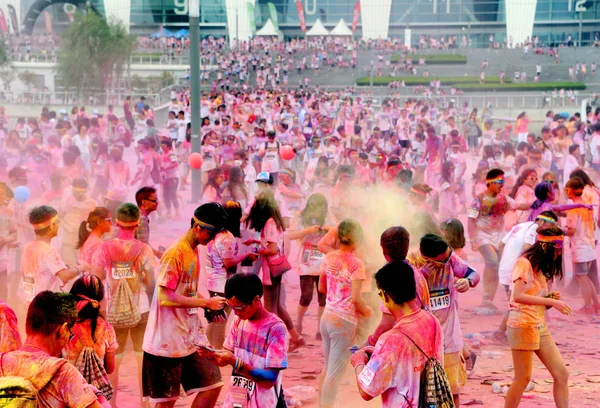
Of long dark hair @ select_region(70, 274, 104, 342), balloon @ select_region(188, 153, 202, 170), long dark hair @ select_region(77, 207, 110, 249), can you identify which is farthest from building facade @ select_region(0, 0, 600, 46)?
long dark hair @ select_region(70, 274, 104, 342)

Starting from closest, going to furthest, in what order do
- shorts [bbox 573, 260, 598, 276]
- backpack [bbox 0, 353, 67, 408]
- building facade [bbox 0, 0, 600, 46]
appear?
backpack [bbox 0, 353, 67, 408]
shorts [bbox 573, 260, 598, 276]
building facade [bbox 0, 0, 600, 46]

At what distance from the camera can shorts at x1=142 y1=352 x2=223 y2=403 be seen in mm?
5746

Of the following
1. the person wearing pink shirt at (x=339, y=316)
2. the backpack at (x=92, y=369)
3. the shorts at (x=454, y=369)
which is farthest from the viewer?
the person wearing pink shirt at (x=339, y=316)

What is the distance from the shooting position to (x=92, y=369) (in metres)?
5.07

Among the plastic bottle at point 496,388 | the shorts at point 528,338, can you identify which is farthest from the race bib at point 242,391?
the plastic bottle at point 496,388

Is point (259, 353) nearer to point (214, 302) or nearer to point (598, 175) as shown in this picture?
point (214, 302)

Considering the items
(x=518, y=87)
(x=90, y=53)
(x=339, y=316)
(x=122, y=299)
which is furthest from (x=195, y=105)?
(x=518, y=87)

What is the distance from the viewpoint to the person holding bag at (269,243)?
27.0ft

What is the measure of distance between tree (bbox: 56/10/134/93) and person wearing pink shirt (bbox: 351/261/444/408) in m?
45.5

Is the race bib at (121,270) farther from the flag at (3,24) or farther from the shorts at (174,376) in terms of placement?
the flag at (3,24)

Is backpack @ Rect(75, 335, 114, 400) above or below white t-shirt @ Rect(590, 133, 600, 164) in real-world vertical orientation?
below

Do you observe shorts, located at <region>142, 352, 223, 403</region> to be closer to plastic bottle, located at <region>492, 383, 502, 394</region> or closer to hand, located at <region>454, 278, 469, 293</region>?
hand, located at <region>454, 278, 469, 293</region>

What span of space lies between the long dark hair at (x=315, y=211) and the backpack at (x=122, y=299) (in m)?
2.42

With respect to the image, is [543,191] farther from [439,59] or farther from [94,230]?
[439,59]
